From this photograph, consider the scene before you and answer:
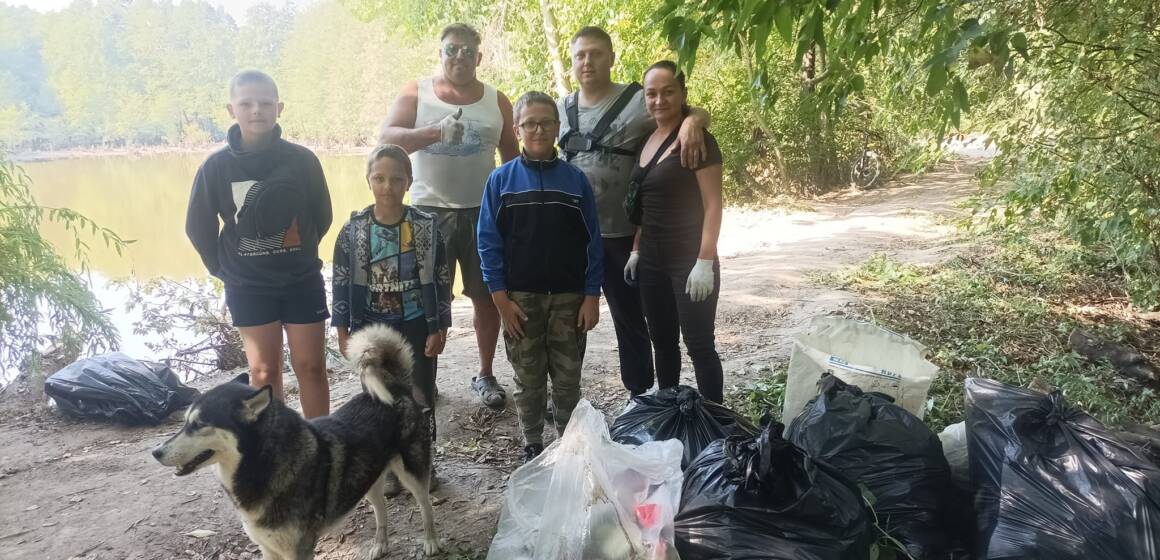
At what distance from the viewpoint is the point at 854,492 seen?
1833mm

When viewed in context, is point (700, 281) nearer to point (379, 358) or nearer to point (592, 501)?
point (592, 501)

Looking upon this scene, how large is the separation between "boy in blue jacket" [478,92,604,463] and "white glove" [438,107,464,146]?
62 cm

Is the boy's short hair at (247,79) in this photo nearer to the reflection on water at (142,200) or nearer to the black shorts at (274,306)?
the black shorts at (274,306)

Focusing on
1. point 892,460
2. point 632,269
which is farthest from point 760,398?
point 892,460

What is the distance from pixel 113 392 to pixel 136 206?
12909 mm

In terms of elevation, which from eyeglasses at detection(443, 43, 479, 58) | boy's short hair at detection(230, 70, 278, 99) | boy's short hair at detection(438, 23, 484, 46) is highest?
boy's short hair at detection(438, 23, 484, 46)

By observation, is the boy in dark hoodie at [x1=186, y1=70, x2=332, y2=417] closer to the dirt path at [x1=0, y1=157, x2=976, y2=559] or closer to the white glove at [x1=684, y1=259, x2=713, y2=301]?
the dirt path at [x1=0, y1=157, x2=976, y2=559]

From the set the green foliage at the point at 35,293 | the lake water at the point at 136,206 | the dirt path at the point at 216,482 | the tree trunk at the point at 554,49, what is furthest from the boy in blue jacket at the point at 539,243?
the tree trunk at the point at 554,49

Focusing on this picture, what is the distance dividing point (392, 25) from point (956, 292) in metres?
11.3

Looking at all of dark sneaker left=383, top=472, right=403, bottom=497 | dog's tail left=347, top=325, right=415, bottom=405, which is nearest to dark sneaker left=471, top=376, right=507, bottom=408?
dark sneaker left=383, top=472, right=403, bottom=497

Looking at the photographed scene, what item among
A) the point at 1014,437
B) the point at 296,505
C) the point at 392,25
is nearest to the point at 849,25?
the point at 1014,437

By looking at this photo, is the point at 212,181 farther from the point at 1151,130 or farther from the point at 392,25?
the point at 392,25

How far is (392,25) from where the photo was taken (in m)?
12.6

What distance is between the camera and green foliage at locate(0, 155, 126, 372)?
4.82 meters
